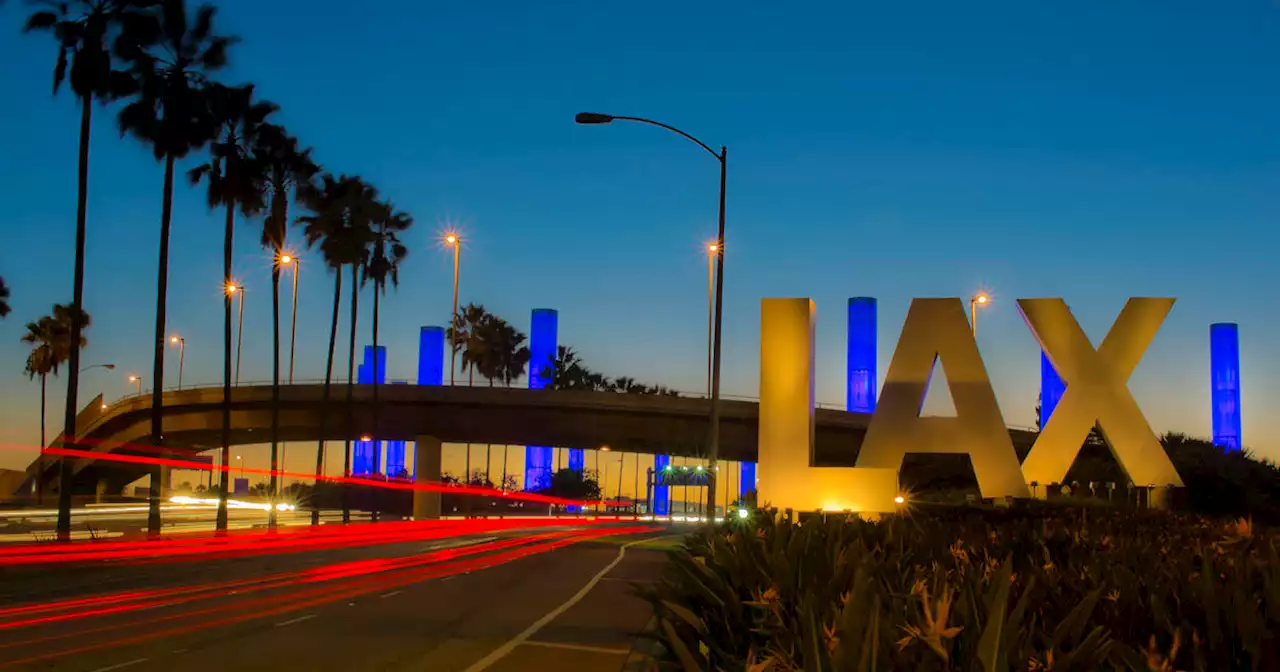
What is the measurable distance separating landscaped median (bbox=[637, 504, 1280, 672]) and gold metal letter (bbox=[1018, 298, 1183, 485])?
28230 millimetres

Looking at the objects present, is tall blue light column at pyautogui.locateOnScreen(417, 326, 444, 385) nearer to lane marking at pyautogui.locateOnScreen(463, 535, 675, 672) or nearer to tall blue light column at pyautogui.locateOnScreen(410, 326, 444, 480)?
tall blue light column at pyautogui.locateOnScreen(410, 326, 444, 480)

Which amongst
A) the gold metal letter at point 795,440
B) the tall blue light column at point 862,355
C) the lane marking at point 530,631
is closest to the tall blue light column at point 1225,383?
the tall blue light column at point 862,355

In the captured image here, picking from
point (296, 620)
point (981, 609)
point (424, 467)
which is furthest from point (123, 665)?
point (424, 467)

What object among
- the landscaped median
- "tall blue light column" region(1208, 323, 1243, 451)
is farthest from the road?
"tall blue light column" region(1208, 323, 1243, 451)

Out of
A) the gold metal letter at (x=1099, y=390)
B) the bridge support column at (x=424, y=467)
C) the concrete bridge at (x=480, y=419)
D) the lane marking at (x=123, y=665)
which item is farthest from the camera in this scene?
the bridge support column at (x=424, y=467)

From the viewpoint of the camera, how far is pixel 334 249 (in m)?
71.9

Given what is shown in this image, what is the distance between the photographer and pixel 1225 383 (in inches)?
2677

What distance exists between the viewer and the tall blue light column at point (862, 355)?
223 ft

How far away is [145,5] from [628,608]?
27.4m

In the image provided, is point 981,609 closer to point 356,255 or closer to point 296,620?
point 296,620

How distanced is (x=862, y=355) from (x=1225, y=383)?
19.5m

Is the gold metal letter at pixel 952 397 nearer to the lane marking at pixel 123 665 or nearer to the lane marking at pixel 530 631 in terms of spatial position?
the lane marking at pixel 530 631

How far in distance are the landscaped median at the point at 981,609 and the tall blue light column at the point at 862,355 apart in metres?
57.2

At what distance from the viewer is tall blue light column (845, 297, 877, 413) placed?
2677 inches
